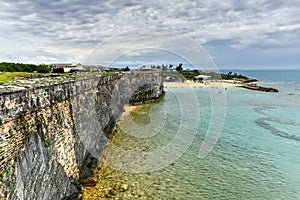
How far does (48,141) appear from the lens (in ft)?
25.2

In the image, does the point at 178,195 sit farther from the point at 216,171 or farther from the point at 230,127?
the point at 230,127

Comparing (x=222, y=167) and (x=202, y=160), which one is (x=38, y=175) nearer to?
(x=202, y=160)

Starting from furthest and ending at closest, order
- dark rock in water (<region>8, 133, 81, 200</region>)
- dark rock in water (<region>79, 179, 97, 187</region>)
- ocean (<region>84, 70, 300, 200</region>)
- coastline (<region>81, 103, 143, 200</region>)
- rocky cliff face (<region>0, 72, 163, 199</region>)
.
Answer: ocean (<region>84, 70, 300, 200</region>) < dark rock in water (<region>79, 179, 97, 187</region>) < coastline (<region>81, 103, 143, 200</region>) < dark rock in water (<region>8, 133, 81, 200</region>) < rocky cliff face (<region>0, 72, 163, 199</region>)

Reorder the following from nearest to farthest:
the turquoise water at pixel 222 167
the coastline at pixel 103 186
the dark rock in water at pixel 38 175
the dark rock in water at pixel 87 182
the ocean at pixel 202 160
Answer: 1. the dark rock in water at pixel 38 175
2. the coastline at pixel 103 186
3. the dark rock in water at pixel 87 182
4. the turquoise water at pixel 222 167
5. the ocean at pixel 202 160

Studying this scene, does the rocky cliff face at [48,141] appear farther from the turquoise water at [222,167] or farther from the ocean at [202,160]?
the turquoise water at [222,167]

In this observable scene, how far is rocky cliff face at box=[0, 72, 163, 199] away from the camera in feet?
18.1

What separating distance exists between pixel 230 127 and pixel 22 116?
21.6m

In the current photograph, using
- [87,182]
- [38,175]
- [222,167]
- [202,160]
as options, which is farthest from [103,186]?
[222,167]

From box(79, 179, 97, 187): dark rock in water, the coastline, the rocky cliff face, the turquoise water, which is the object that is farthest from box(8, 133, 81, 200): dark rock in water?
the turquoise water

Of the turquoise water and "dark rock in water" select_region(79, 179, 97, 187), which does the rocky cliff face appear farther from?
the turquoise water

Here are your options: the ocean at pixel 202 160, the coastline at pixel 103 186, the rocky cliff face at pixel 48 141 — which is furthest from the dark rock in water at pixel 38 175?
the ocean at pixel 202 160

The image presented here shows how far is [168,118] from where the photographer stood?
26797 mm

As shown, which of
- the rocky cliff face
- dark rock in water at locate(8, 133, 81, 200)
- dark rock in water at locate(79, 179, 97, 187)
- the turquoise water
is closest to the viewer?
the rocky cliff face

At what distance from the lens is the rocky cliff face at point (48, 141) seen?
18.1ft
